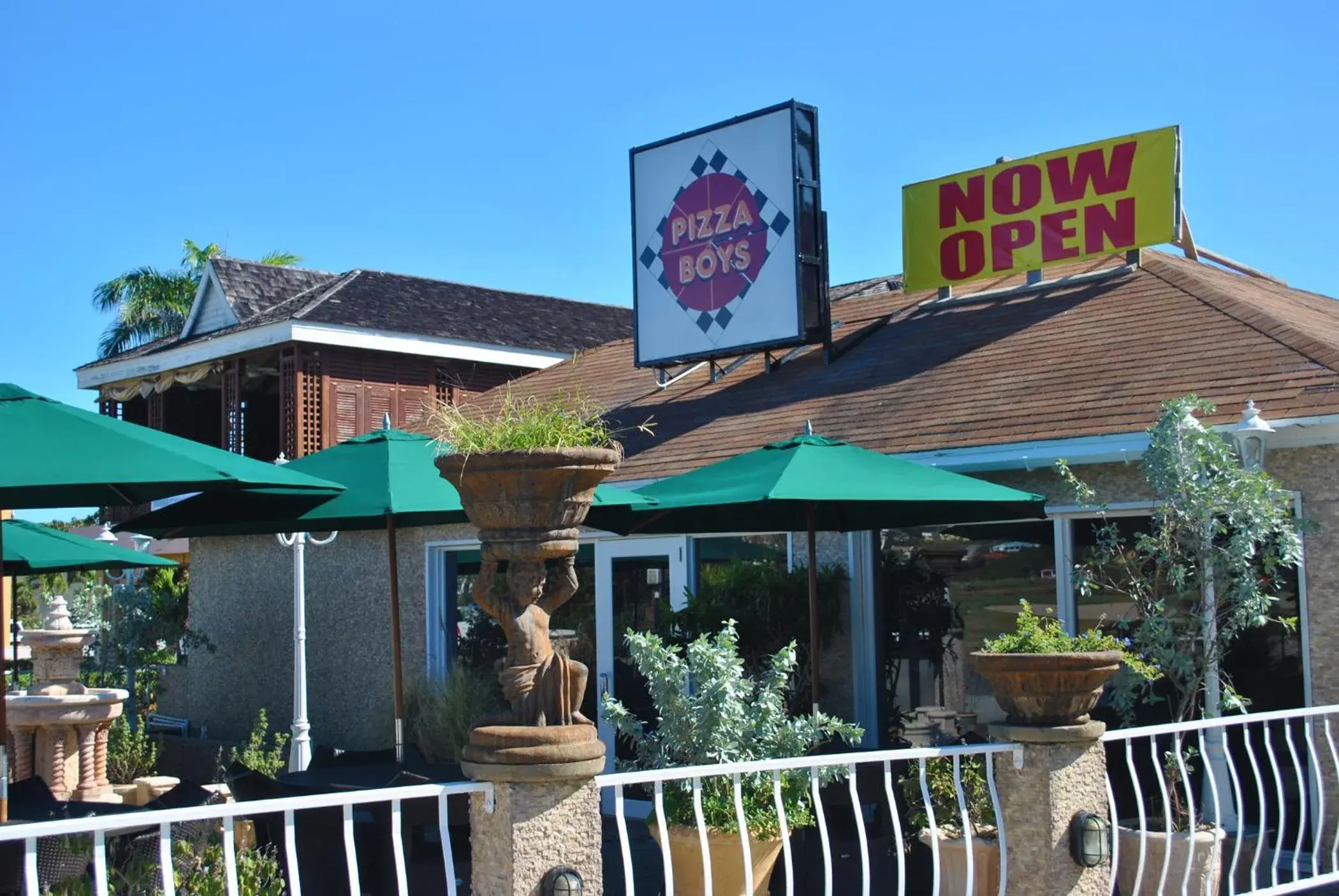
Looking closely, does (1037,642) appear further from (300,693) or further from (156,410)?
(156,410)

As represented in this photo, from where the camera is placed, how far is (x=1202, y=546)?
22.8 ft

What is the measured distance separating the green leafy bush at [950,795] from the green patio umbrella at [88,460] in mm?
3261

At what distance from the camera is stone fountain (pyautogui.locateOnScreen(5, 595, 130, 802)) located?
1020 centimetres

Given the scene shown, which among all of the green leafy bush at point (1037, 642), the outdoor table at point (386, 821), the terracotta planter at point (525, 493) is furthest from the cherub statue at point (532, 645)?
the green leafy bush at point (1037, 642)

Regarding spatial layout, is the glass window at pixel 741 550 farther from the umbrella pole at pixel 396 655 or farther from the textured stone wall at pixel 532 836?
the textured stone wall at pixel 532 836

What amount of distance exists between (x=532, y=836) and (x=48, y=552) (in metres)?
6.43

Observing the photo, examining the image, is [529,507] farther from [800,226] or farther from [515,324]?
[515,324]

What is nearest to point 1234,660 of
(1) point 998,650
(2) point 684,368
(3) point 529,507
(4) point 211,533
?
(1) point 998,650

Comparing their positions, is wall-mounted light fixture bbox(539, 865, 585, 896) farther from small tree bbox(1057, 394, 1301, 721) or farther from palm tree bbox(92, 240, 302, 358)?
palm tree bbox(92, 240, 302, 358)

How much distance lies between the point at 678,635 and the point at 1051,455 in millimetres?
3002

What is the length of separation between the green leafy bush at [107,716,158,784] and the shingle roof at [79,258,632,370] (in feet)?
31.4

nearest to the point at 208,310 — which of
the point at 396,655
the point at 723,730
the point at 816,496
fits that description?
the point at 396,655

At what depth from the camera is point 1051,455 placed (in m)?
8.64

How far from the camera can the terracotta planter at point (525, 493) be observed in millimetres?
4348
